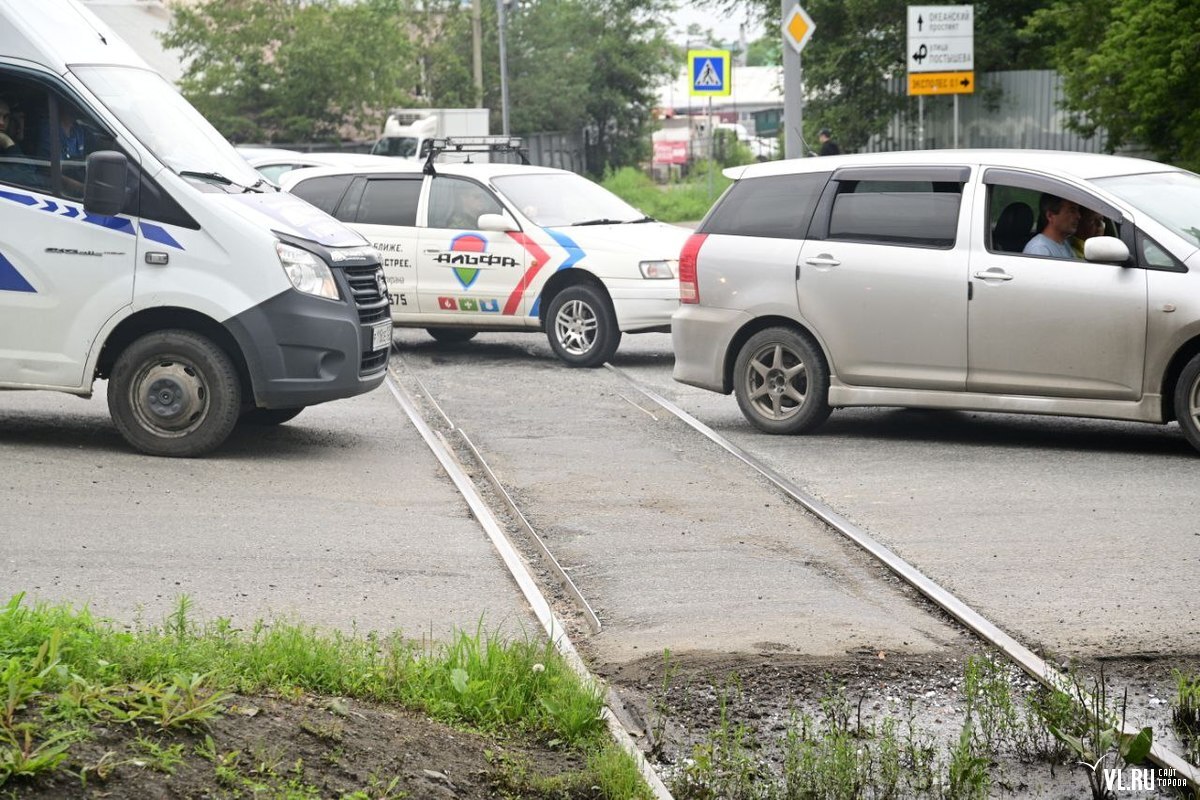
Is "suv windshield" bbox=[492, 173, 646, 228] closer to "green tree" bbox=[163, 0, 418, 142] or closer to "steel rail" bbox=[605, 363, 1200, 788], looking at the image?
"steel rail" bbox=[605, 363, 1200, 788]

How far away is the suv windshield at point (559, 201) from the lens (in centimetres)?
1559

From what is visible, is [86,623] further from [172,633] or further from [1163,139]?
[1163,139]

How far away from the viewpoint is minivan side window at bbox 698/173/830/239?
11203mm

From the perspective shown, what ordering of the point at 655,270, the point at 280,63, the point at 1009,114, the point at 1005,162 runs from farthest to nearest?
the point at 280,63 < the point at 1009,114 < the point at 655,270 < the point at 1005,162

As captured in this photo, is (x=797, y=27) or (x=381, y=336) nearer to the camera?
(x=381, y=336)

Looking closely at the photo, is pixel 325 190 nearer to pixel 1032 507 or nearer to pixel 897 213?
pixel 897 213

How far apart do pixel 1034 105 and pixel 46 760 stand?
26.2m

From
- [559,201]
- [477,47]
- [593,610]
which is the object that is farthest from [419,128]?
[593,610]

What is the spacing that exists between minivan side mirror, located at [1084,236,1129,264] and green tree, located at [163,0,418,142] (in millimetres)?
38348

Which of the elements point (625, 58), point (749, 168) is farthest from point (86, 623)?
point (625, 58)

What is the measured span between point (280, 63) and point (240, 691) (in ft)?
143

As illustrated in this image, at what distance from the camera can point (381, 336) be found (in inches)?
418

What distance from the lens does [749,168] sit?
38.5ft

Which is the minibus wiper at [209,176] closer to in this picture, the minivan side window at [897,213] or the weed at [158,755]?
the minivan side window at [897,213]
